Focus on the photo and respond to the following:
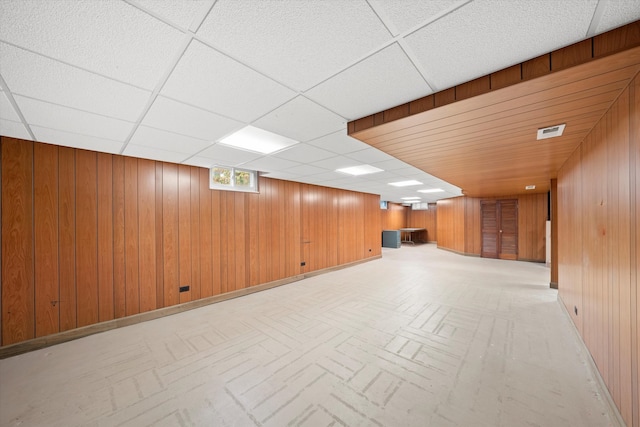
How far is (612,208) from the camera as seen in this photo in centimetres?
186

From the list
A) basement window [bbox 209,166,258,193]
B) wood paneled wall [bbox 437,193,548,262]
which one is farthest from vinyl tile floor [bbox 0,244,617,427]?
wood paneled wall [bbox 437,193,548,262]

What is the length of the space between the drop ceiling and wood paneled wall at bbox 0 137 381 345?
0.94 meters

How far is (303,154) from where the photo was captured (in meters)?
3.49

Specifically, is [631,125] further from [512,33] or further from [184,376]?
[184,376]

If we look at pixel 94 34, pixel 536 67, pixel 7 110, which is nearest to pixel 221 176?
pixel 7 110

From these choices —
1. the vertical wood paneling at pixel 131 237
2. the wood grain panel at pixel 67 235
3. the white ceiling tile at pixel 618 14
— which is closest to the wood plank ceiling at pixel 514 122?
the white ceiling tile at pixel 618 14

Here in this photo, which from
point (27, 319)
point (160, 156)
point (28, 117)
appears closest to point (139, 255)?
point (27, 319)

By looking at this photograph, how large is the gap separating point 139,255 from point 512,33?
477 centimetres

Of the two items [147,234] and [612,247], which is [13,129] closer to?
[147,234]

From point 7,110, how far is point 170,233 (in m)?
2.27

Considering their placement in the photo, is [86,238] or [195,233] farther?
[195,233]

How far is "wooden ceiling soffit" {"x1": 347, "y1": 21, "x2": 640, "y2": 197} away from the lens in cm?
134

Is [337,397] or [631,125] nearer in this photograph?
[631,125]

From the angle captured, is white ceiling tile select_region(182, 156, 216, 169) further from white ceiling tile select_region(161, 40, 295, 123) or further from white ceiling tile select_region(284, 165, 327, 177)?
white ceiling tile select_region(161, 40, 295, 123)
